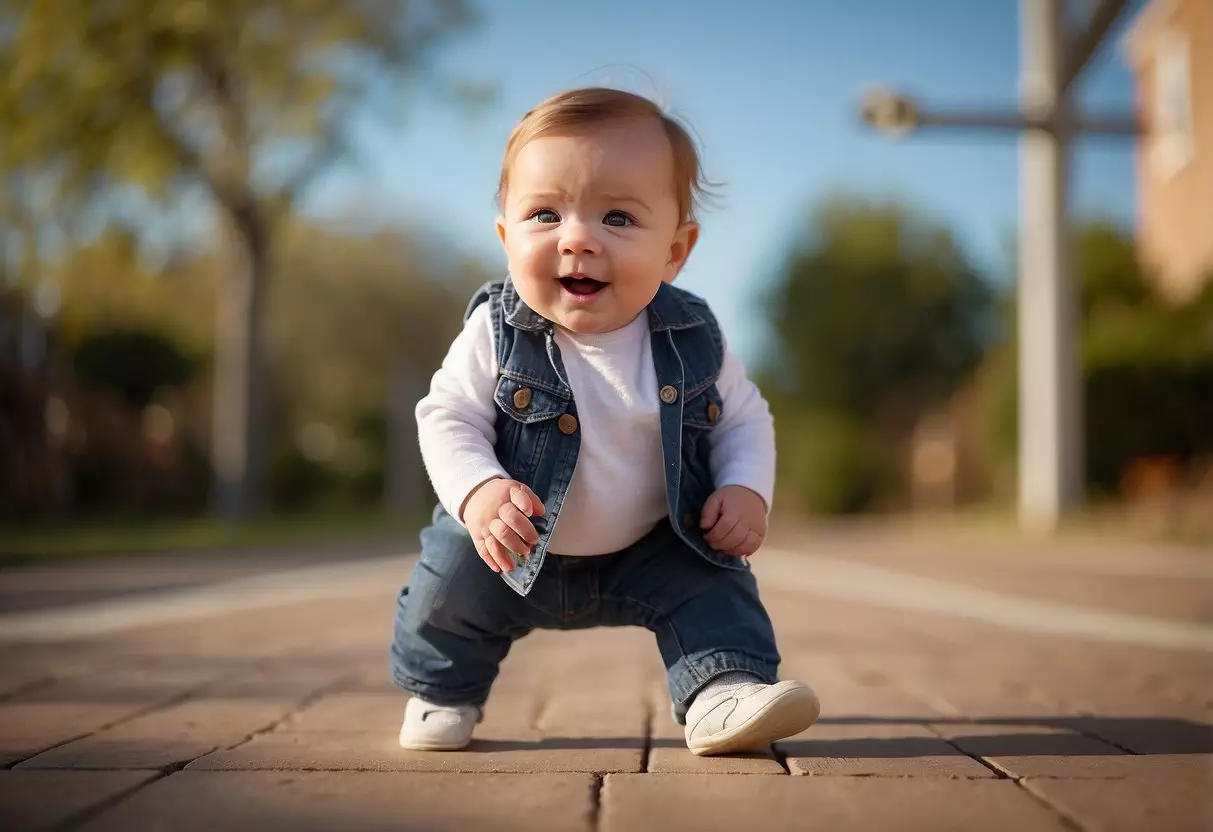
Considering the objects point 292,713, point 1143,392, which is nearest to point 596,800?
point 292,713

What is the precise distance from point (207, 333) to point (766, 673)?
68.8 feet

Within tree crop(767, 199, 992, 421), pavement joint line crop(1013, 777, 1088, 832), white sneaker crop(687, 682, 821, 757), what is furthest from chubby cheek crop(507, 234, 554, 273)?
tree crop(767, 199, 992, 421)

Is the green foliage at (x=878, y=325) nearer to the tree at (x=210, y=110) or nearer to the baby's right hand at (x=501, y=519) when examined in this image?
the tree at (x=210, y=110)

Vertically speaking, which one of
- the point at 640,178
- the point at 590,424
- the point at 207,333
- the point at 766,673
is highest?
the point at 207,333

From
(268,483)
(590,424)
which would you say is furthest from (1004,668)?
(268,483)

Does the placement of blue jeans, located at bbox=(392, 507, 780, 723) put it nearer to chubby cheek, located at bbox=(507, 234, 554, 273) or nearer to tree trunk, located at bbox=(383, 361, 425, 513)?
chubby cheek, located at bbox=(507, 234, 554, 273)

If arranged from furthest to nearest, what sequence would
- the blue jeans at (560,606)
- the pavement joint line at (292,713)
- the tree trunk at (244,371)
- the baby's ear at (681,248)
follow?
the tree trunk at (244,371), the baby's ear at (681,248), the blue jeans at (560,606), the pavement joint line at (292,713)

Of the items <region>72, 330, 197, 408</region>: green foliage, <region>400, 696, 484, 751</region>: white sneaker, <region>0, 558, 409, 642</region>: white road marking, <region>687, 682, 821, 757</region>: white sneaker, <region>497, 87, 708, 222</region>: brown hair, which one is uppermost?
<region>72, 330, 197, 408</region>: green foliage

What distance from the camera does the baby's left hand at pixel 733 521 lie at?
6.18ft

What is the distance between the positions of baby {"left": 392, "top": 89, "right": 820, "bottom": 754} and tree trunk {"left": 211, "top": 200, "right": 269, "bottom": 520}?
1067 centimetres

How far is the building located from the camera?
12.1 meters

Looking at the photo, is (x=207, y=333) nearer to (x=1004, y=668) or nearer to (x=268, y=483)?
(x=268, y=483)

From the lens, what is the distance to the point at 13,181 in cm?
1092

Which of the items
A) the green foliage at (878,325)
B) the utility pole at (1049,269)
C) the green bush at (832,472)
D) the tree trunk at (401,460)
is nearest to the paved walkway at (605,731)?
the utility pole at (1049,269)
